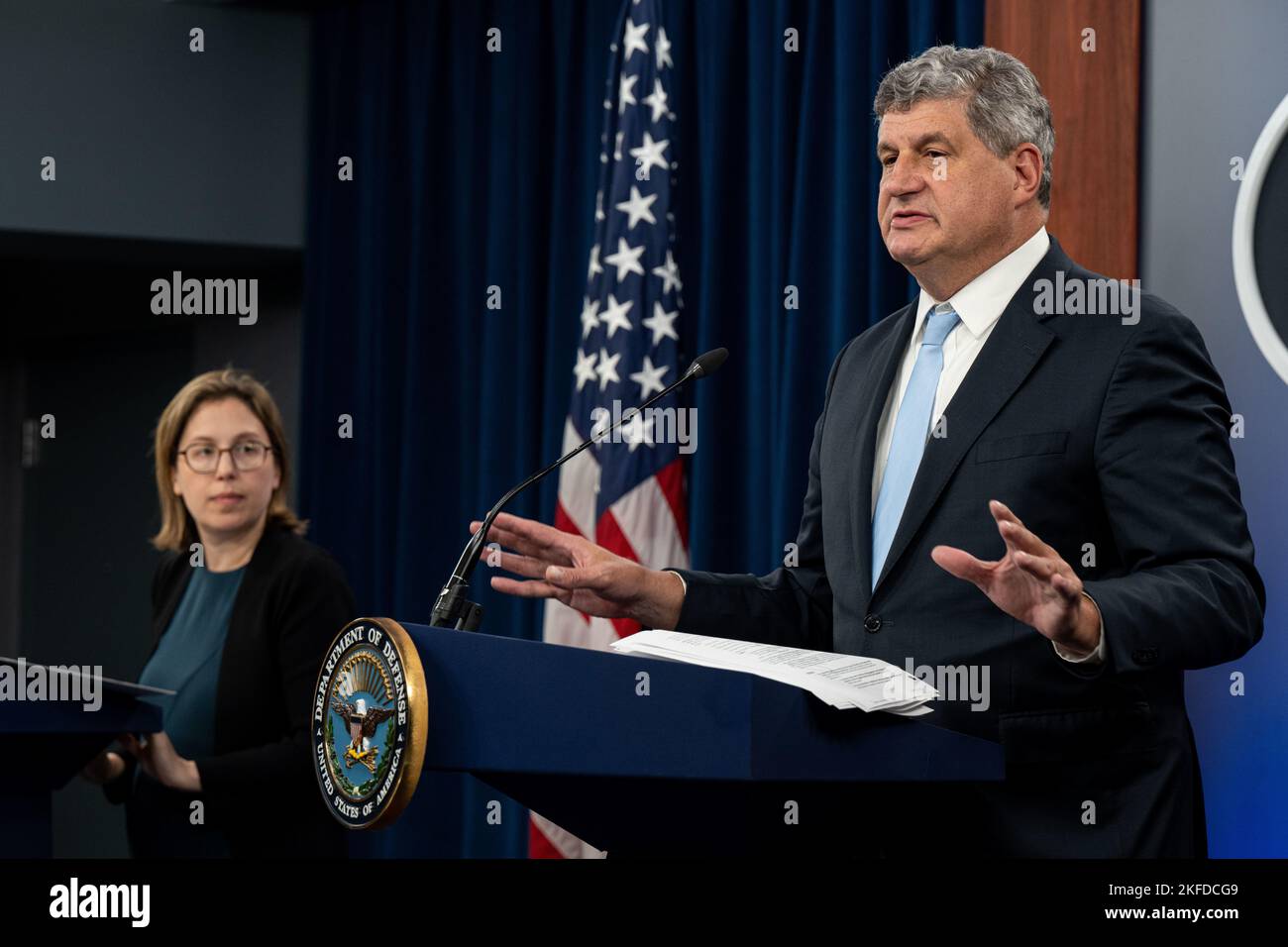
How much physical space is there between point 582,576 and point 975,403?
1.71 feet

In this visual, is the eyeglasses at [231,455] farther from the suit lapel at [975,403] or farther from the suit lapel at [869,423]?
→ the suit lapel at [975,403]

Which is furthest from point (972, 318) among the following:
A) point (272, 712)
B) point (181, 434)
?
point (181, 434)

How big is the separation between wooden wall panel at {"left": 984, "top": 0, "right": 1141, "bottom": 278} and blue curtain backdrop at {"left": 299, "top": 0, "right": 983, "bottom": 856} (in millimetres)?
735

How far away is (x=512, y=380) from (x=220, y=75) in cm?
166

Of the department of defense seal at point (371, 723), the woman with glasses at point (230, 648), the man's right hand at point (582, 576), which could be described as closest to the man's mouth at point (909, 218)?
the man's right hand at point (582, 576)

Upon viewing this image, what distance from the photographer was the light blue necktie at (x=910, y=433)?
200cm

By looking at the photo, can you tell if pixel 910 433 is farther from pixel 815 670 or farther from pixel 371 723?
pixel 371 723

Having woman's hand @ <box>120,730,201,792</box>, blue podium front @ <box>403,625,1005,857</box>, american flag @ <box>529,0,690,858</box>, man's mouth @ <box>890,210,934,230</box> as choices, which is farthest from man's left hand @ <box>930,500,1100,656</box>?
american flag @ <box>529,0,690,858</box>

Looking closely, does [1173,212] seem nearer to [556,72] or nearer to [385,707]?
[385,707]

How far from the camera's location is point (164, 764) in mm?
2883

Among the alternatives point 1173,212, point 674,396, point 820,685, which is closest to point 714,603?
point 820,685

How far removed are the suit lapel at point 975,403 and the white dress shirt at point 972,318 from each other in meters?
0.06

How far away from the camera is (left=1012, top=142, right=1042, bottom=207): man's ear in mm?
2113

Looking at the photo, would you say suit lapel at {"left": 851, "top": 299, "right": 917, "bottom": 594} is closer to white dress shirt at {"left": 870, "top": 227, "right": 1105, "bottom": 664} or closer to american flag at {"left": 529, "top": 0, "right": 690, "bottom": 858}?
white dress shirt at {"left": 870, "top": 227, "right": 1105, "bottom": 664}
